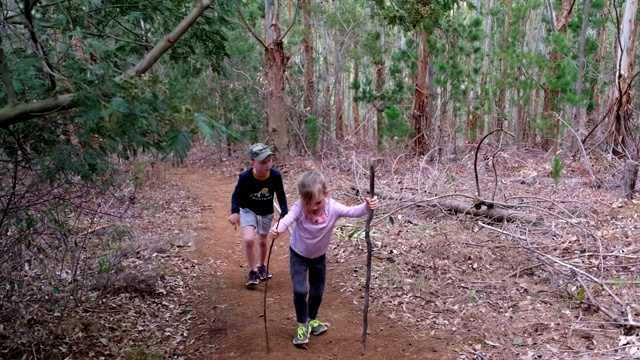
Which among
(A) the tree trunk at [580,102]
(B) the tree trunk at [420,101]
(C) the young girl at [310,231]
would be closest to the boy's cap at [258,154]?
(C) the young girl at [310,231]

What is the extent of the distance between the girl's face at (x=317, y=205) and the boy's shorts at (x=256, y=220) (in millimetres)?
1456

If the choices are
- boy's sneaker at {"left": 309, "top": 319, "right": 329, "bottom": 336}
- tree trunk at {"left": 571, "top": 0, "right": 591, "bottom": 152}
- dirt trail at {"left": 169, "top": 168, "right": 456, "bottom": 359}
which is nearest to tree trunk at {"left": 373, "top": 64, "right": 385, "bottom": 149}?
tree trunk at {"left": 571, "top": 0, "right": 591, "bottom": 152}

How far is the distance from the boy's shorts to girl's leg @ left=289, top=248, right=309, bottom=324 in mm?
1189

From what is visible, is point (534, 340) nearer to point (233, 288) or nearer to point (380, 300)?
point (380, 300)

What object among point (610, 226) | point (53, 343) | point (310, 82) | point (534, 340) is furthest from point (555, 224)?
point (310, 82)

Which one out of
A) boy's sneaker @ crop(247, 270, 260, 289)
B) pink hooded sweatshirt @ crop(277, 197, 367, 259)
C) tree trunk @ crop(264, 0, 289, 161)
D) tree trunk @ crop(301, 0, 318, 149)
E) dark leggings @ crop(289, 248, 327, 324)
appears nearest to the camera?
pink hooded sweatshirt @ crop(277, 197, 367, 259)

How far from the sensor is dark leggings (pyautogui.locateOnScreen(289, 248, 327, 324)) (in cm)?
425

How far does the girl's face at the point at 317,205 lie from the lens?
402 cm

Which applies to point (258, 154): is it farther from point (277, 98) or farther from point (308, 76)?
point (308, 76)

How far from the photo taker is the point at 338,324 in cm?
489

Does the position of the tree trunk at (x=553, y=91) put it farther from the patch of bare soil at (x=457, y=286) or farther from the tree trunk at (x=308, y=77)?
the tree trunk at (x=308, y=77)

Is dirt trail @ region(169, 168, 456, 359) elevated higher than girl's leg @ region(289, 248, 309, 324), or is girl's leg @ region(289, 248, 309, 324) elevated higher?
girl's leg @ region(289, 248, 309, 324)

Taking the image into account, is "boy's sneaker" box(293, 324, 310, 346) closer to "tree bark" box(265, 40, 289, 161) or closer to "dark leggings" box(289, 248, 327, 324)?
"dark leggings" box(289, 248, 327, 324)

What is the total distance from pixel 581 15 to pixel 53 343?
16195mm
